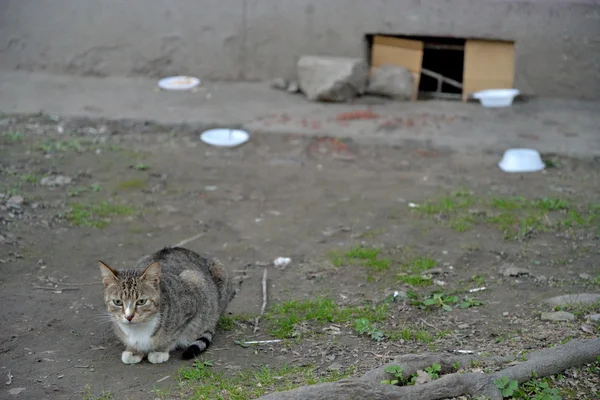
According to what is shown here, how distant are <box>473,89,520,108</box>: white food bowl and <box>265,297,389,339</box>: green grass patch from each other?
187 inches

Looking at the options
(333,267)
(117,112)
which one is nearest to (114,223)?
(333,267)

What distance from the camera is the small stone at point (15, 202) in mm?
6814

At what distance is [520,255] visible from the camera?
20.0ft

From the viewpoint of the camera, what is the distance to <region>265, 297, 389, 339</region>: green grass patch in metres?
5.04

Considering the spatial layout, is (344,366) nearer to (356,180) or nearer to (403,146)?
(356,180)

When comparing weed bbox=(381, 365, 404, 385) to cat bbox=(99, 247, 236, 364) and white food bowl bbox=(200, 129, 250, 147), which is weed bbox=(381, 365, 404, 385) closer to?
cat bbox=(99, 247, 236, 364)

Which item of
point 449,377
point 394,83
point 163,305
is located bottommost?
point 449,377

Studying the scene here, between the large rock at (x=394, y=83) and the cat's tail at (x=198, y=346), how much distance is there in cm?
549

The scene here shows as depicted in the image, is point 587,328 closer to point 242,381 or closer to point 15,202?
point 242,381

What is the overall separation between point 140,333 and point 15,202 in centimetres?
288

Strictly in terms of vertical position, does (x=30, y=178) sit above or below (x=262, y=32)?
below

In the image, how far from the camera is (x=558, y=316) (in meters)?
4.95

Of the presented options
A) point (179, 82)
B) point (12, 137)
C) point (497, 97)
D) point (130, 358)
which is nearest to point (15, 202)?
point (12, 137)

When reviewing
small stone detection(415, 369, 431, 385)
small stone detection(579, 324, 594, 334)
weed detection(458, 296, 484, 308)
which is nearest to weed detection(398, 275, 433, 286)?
weed detection(458, 296, 484, 308)
